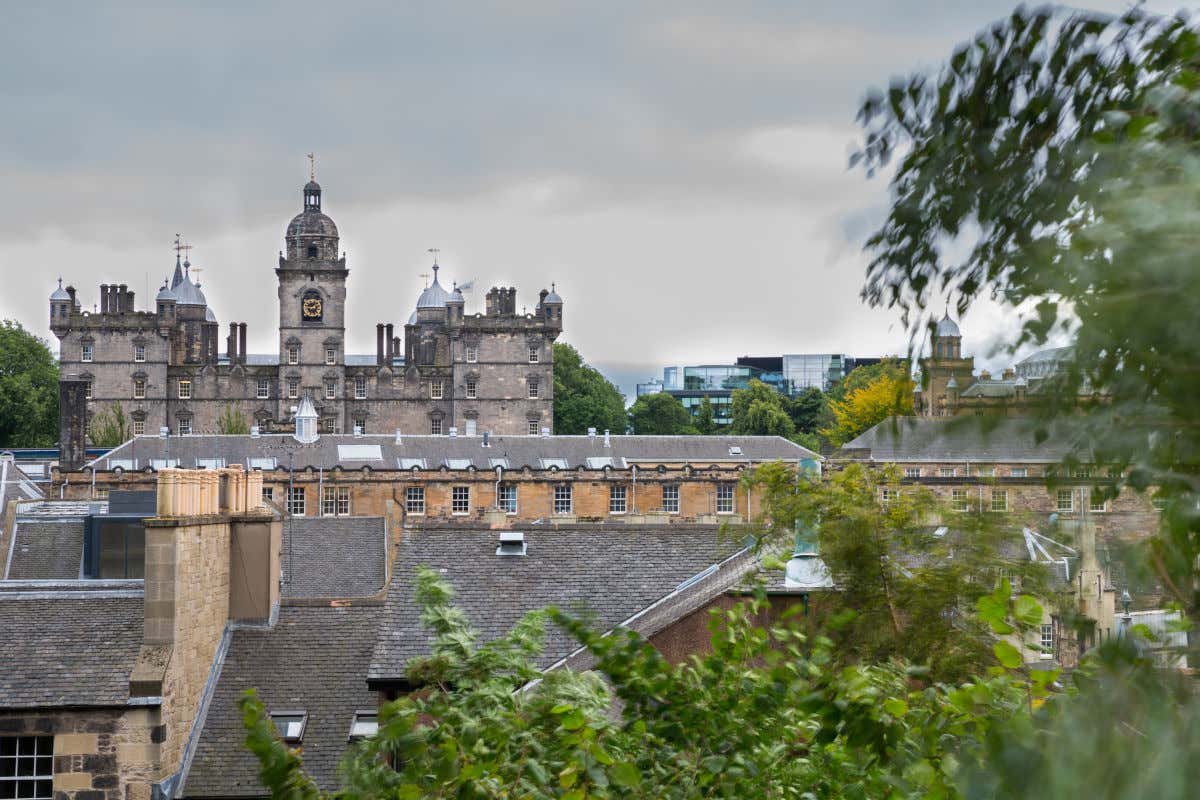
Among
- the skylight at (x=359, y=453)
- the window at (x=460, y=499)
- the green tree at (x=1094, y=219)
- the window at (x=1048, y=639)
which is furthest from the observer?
the skylight at (x=359, y=453)

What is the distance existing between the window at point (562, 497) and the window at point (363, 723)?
49.5 meters

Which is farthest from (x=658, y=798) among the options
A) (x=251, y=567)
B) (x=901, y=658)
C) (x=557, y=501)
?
(x=557, y=501)

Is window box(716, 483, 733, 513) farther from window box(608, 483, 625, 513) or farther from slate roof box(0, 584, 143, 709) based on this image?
slate roof box(0, 584, 143, 709)

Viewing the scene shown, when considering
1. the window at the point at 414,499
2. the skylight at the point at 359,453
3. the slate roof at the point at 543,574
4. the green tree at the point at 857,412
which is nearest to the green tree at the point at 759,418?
the green tree at the point at 857,412

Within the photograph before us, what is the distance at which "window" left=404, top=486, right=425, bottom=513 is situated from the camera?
6350cm

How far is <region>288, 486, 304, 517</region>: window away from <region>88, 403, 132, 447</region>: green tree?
28.9 metres

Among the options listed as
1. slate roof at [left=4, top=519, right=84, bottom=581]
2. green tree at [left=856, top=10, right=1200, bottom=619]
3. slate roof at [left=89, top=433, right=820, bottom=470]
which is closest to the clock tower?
slate roof at [left=89, top=433, right=820, bottom=470]

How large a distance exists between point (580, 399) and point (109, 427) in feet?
141

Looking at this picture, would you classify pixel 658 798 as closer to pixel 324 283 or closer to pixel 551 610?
pixel 551 610

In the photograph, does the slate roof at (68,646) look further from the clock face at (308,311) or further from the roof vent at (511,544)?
the clock face at (308,311)

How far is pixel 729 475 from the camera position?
65625mm

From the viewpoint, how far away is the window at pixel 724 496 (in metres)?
65.4

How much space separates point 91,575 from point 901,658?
19802mm

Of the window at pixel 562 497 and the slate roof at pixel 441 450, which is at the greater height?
the slate roof at pixel 441 450
